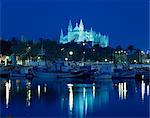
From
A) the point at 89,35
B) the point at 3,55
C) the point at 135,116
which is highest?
the point at 89,35

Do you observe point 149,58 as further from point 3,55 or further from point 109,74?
point 109,74

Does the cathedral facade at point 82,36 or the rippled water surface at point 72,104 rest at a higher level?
the cathedral facade at point 82,36

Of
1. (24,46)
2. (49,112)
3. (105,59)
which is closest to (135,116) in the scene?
(49,112)

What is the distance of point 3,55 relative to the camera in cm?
4716

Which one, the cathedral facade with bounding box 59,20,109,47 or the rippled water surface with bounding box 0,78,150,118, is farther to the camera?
the cathedral facade with bounding box 59,20,109,47

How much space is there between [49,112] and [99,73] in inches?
725

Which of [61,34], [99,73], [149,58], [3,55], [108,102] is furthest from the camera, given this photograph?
[61,34]

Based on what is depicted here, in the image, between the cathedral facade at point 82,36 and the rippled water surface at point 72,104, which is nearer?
the rippled water surface at point 72,104

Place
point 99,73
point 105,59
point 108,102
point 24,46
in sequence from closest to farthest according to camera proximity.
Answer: point 108,102 → point 99,73 → point 24,46 → point 105,59

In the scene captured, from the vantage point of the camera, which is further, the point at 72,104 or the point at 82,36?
the point at 82,36

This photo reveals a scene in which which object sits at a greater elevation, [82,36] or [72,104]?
[82,36]

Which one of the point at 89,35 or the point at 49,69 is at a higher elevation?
the point at 89,35

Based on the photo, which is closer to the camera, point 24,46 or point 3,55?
point 3,55

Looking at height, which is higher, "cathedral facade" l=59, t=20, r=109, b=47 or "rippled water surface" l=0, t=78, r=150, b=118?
"cathedral facade" l=59, t=20, r=109, b=47
